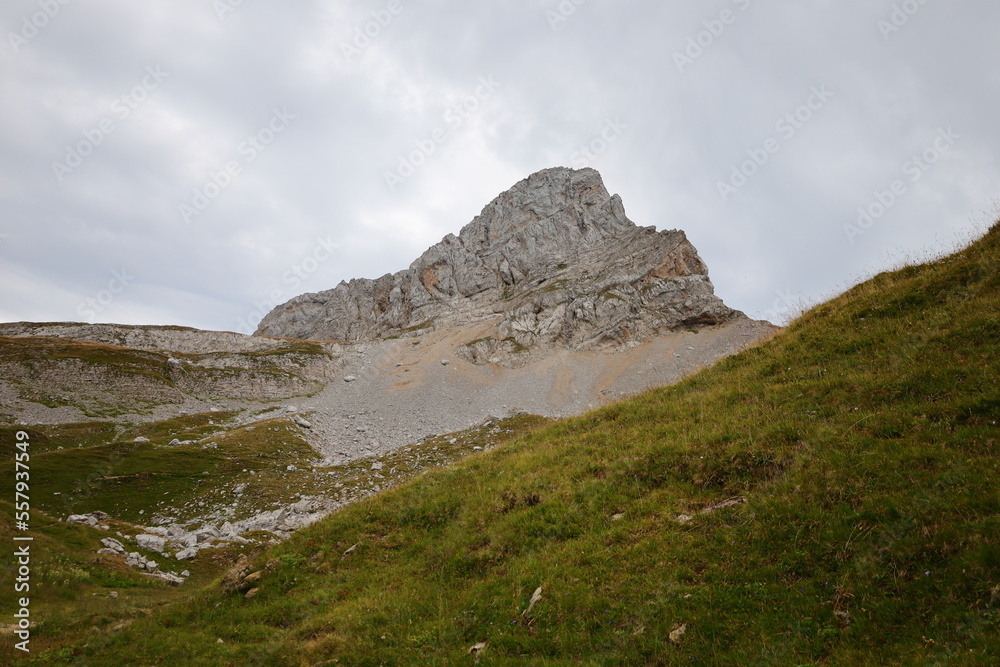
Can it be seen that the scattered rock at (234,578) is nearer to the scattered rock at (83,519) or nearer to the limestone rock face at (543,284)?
the scattered rock at (83,519)

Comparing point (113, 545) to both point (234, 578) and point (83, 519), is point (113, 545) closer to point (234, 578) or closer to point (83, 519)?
point (83, 519)

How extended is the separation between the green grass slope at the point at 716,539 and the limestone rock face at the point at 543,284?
261ft

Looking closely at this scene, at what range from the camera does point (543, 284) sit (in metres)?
130

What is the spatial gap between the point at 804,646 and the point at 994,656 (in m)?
1.95

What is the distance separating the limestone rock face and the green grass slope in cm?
7949

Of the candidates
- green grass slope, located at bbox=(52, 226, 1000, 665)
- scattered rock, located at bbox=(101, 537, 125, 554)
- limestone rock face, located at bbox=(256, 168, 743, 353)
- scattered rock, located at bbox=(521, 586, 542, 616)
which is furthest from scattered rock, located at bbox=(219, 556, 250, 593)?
limestone rock face, located at bbox=(256, 168, 743, 353)

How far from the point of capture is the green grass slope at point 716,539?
662cm

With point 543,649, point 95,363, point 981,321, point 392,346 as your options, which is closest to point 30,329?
point 95,363

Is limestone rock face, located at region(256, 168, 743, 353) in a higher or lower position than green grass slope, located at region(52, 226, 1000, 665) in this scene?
higher

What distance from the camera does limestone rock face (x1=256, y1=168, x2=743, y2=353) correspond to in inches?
3831

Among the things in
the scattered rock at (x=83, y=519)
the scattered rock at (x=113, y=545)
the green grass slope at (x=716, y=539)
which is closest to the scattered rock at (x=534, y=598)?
the green grass slope at (x=716, y=539)

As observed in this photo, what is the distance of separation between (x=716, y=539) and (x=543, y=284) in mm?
122278

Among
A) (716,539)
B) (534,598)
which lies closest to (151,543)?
(534,598)

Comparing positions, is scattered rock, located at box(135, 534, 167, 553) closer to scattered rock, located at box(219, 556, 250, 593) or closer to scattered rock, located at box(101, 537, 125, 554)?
scattered rock, located at box(101, 537, 125, 554)
